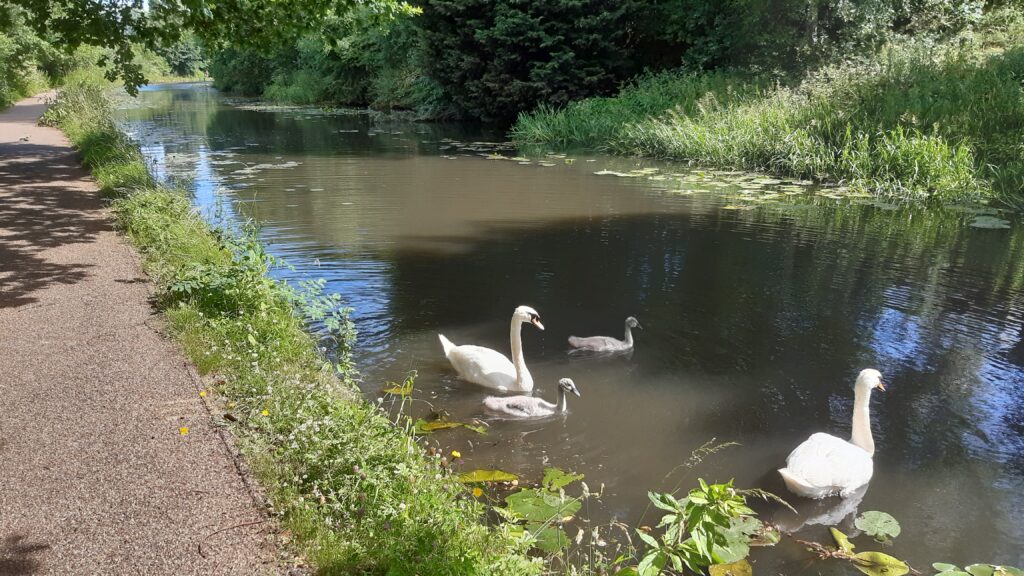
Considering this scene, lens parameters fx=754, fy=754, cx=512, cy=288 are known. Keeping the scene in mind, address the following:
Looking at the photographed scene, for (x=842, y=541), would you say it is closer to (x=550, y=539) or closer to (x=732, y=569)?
(x=732, y=569)

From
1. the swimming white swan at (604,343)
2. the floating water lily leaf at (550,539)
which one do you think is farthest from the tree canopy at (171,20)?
the floating water lily leaf at (550,539)

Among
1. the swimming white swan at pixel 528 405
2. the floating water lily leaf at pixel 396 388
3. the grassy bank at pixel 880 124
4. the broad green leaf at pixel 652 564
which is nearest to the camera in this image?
the broad green leaf at pixel 652 564

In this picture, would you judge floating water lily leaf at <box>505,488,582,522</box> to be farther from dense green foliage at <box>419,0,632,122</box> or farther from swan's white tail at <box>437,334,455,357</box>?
dense green foliage at <box>419,0,632,122</box>

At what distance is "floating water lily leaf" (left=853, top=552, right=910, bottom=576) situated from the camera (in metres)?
3.95

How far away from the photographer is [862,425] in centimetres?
510

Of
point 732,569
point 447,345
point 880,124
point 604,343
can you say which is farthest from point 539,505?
point 880,124

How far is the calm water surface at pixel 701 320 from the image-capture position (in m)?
4.95

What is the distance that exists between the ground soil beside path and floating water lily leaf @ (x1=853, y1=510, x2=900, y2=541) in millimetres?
3249

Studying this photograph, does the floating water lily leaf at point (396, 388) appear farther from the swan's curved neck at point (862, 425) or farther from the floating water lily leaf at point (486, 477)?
the swan's curved neck at point (862, 425)

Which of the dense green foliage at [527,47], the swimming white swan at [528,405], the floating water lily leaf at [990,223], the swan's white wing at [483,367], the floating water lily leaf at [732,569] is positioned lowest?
the floating water lily leaf at [732,569]

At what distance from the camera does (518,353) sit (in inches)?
249

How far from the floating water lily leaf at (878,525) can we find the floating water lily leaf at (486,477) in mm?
2063

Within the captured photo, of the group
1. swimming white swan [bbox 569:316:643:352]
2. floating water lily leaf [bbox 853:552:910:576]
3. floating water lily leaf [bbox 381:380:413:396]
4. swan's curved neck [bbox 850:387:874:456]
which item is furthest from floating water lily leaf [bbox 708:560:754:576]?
swimming white swan [bbox 569:316:643:352]

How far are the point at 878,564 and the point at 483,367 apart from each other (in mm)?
3201
